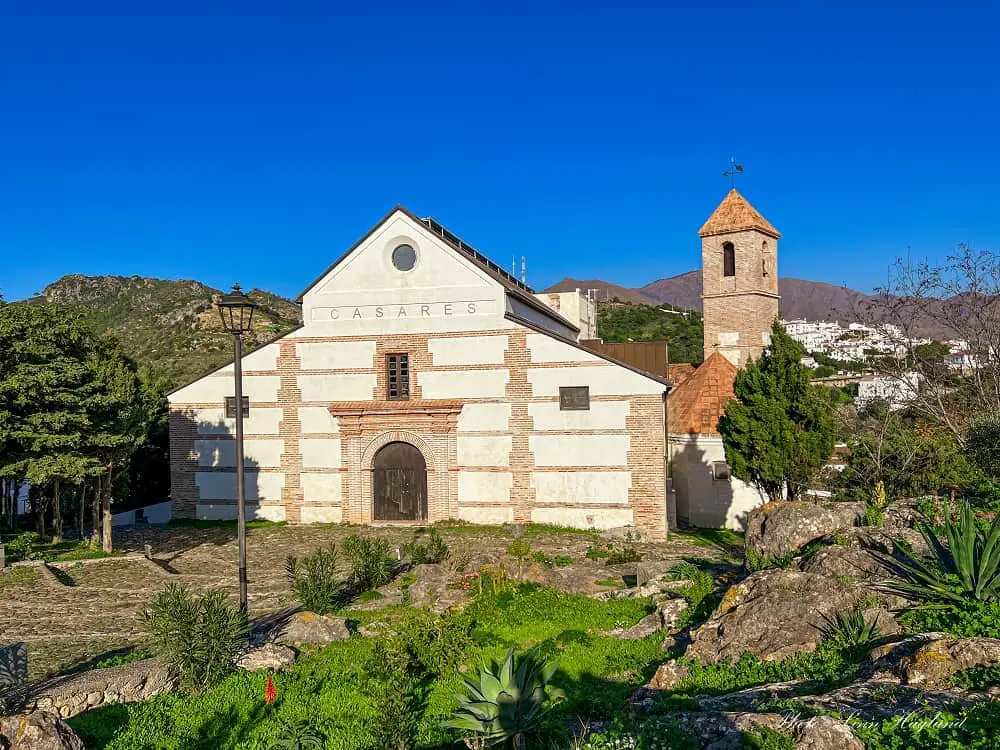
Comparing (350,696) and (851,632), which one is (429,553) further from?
(851,632)

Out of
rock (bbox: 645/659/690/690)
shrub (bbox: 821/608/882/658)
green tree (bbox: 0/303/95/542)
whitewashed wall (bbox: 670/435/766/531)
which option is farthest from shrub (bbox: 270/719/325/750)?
whitewashed wall (bbox: 670/435/766/531)

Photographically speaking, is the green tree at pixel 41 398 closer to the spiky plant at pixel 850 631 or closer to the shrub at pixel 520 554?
the shrub at pixel 520 554

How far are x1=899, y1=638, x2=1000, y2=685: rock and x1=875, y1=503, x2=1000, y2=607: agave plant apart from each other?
1740 mm

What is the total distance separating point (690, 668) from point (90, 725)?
22.8 ft

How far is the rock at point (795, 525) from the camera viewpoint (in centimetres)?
1251

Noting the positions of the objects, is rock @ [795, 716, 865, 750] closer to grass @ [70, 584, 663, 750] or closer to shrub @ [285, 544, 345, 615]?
grass @ [70, 584, 663, 750]

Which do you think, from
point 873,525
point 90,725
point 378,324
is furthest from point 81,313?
point 873,525

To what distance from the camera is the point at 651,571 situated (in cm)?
1530

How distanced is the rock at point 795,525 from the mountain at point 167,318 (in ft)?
123

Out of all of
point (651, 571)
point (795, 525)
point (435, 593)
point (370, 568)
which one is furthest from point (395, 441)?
point (795, 525)

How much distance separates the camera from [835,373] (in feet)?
187

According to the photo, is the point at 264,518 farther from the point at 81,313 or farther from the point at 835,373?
the point at 835,373

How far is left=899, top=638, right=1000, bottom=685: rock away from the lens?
6.92m

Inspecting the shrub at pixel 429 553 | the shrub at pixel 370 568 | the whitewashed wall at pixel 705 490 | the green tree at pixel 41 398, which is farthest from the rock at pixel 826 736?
the whitewashed wall at pixel 705 490
